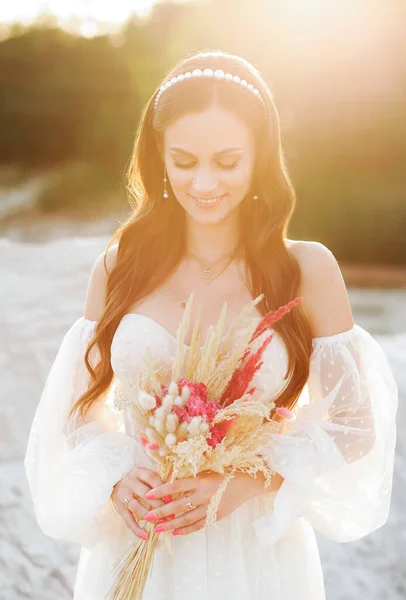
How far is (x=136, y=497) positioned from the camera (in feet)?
5.51

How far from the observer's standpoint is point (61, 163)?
40.1ft

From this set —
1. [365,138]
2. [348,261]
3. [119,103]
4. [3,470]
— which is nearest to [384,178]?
[365,138]

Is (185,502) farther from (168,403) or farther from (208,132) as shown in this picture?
(208,132)

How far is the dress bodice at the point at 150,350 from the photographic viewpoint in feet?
5.77

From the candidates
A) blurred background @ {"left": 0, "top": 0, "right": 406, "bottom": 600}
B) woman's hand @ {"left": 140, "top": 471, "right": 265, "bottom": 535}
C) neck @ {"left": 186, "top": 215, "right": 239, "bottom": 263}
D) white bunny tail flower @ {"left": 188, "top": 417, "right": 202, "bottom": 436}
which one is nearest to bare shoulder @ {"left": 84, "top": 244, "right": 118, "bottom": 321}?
neck @ {"left": 186, "top": 215, "right": 239, "bottom": 263}

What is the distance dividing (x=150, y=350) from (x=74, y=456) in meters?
0.33

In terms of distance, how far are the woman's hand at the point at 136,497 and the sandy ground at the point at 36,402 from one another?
2.10 m

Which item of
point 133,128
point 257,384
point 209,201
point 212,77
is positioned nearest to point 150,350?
point 257,384

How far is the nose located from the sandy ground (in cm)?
256

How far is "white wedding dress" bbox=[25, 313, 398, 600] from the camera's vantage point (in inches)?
67.4

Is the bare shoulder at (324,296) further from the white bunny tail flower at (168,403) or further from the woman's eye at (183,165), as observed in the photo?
the white bunny tail flower at (168,403)

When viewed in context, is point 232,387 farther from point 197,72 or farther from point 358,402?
point 197,72

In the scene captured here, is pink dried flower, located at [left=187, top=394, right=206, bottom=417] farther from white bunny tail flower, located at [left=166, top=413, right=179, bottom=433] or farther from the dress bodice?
the dress bodice

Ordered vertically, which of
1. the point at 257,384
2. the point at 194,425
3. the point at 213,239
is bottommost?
the point at 257,384
